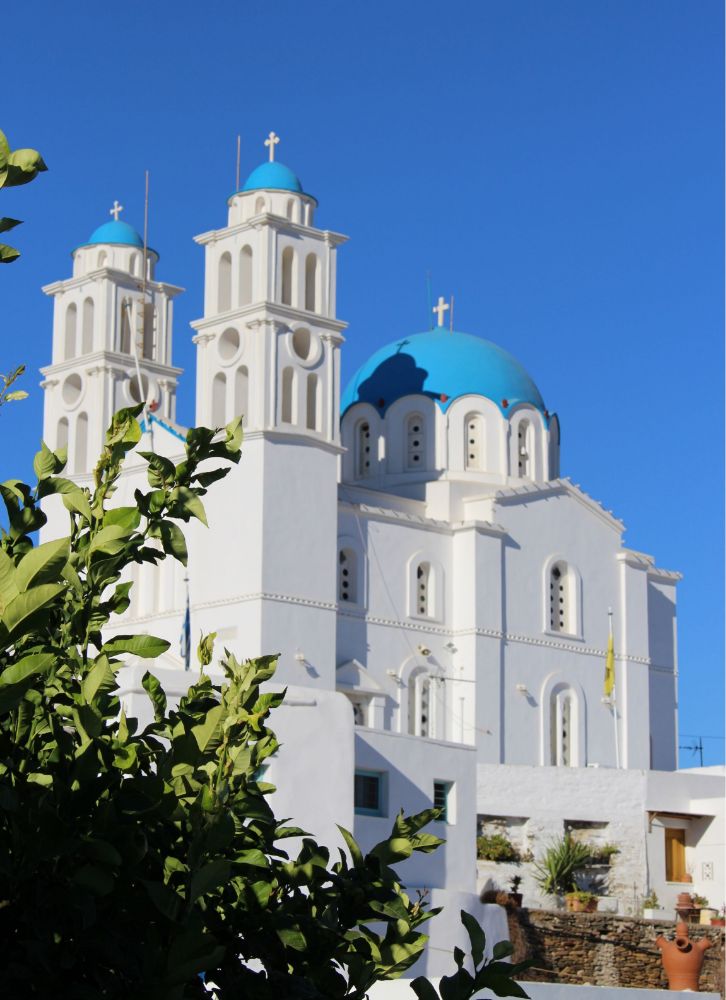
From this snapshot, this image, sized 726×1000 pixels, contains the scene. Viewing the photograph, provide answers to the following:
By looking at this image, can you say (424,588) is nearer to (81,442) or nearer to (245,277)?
(245,277)

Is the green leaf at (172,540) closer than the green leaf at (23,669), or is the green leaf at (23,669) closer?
the green leaf at (23,669)

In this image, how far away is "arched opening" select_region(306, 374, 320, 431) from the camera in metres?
31.4

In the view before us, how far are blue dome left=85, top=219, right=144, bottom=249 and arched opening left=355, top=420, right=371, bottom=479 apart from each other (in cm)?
620

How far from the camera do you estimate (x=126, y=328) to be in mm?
35500

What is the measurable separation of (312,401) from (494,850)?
8922mm

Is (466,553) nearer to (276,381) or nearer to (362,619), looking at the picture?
(362,619)

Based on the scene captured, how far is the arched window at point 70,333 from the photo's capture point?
3541 centimetres

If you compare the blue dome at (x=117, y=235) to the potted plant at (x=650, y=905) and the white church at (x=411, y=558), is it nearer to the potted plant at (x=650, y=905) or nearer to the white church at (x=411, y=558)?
the white church at (x=411, y=558)

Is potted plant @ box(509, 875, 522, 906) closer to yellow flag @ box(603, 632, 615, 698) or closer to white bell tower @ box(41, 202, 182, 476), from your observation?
yellow flag @ box(603, 632, 615, 698)

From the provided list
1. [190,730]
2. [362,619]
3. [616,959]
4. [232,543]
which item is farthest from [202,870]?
[362,619]

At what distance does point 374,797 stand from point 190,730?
19.9 m

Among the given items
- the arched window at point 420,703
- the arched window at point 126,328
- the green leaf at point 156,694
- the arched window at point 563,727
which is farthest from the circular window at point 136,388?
the green leaf at point 156,694

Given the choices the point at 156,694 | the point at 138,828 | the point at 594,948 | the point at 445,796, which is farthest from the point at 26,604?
the point at 594,948

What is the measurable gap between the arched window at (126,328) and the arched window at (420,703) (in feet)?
30.6
